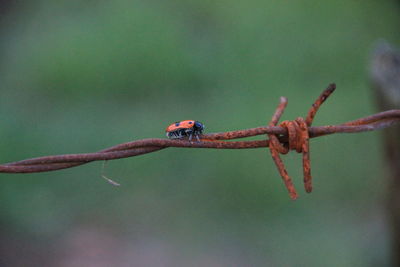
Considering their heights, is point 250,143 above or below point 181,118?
below

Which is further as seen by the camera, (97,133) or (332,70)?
(332,70)

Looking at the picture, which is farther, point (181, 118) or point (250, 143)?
point (181, 118)

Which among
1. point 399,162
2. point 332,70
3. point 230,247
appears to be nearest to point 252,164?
point 230,247

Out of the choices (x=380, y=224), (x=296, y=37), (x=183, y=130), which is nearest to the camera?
(x=183, y=130)

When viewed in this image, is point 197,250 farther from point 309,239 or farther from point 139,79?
point 139,79

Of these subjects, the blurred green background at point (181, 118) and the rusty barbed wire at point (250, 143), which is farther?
the blurred green background at point (181, 118)

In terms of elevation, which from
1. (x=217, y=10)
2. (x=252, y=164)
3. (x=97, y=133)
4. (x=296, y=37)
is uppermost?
(x=217, y=10)
